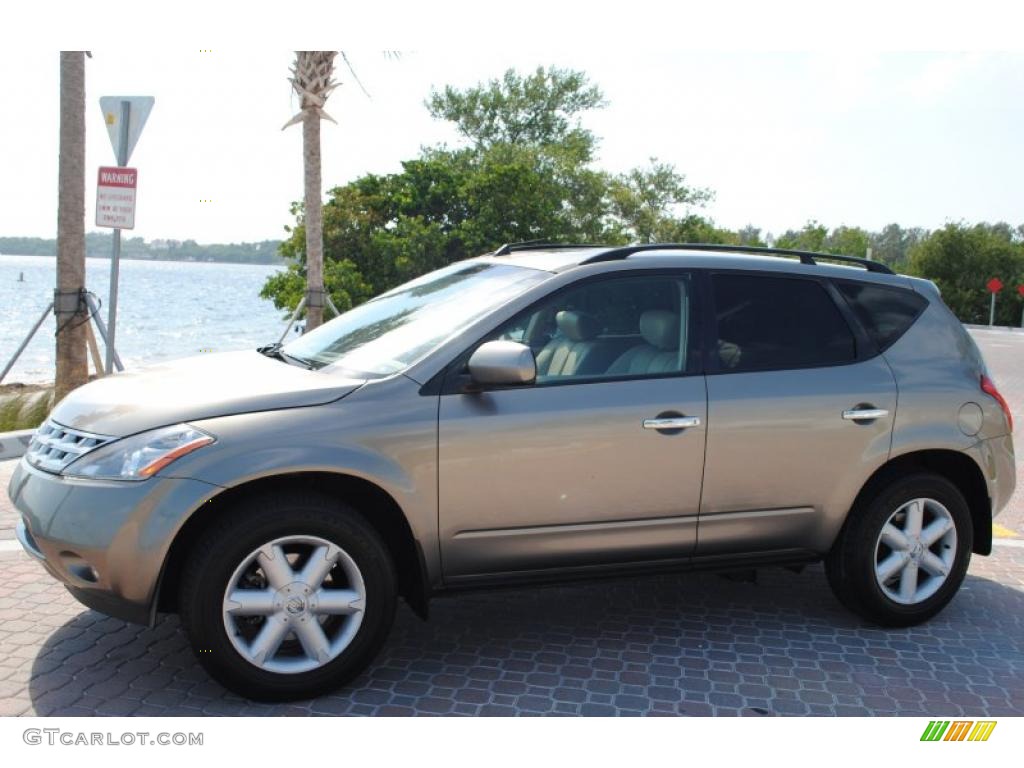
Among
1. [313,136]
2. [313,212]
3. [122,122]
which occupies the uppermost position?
[313,136]

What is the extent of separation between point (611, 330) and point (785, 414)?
85 centimetres

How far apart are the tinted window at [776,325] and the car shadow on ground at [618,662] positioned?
1280 millimetres

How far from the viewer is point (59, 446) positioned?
3.94 meters

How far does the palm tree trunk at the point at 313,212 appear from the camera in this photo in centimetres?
1527

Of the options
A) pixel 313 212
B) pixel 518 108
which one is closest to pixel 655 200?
pixel 518 108

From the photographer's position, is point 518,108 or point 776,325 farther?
point 518,108

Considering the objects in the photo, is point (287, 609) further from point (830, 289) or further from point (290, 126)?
point (290, 126)

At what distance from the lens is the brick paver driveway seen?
13.1ft

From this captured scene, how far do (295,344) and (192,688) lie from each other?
5.69 ft

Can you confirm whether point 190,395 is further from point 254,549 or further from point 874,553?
point 874,553

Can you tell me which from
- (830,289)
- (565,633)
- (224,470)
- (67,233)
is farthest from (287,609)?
(67,233)

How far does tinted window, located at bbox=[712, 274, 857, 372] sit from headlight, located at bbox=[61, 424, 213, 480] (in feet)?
7.33

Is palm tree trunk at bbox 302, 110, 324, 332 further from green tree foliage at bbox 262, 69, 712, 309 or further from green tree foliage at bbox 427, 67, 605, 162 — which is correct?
green tree foliage at bbox 427, 67, 605, 162
